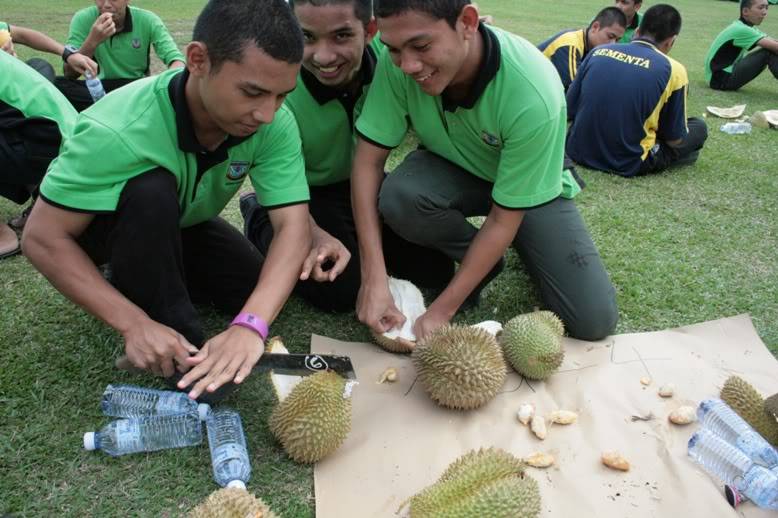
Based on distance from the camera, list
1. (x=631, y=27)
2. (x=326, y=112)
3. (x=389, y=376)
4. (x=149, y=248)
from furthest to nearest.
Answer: (x=631, y=27)
(x=326, y=112)
(x=389, y=376)
(x=149, y=248)

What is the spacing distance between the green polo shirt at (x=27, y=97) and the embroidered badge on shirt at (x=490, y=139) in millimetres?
2229

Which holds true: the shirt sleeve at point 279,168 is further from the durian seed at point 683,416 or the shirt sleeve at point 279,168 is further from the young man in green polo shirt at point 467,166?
the durian seed at point 683,416

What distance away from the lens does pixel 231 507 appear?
1.57m

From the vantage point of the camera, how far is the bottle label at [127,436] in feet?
6.81

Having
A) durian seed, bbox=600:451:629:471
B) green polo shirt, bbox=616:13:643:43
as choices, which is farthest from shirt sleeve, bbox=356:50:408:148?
green polo shirt, bbox=616:13:643:43

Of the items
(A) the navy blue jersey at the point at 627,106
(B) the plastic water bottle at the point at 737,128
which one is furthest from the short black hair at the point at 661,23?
(B) the plastic water bottle at the point at 737,128

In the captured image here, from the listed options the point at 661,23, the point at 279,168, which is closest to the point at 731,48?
the point at 661,23

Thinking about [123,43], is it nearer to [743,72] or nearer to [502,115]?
[502,115]

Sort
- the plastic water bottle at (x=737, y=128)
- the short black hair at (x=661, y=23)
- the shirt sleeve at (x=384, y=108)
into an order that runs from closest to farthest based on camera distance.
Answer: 1. the shirt sleeve at (x=384, y=108)
2. the short black hair at (x=661, y=23)
3. the plastic water bottle at (x=737, y=128)

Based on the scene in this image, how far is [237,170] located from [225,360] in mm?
843

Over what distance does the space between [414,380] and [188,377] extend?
1035 mm

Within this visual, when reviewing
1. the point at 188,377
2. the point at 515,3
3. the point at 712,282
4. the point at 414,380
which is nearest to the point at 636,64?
the point at 712,282

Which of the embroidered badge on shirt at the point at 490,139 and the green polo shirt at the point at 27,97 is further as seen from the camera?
the green polo shirt at the point at 27,97

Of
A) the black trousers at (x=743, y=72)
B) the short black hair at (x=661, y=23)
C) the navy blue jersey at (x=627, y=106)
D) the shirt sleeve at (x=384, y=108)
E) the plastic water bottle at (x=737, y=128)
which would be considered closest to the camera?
the shirt sleeve at (x=384, y=108)
